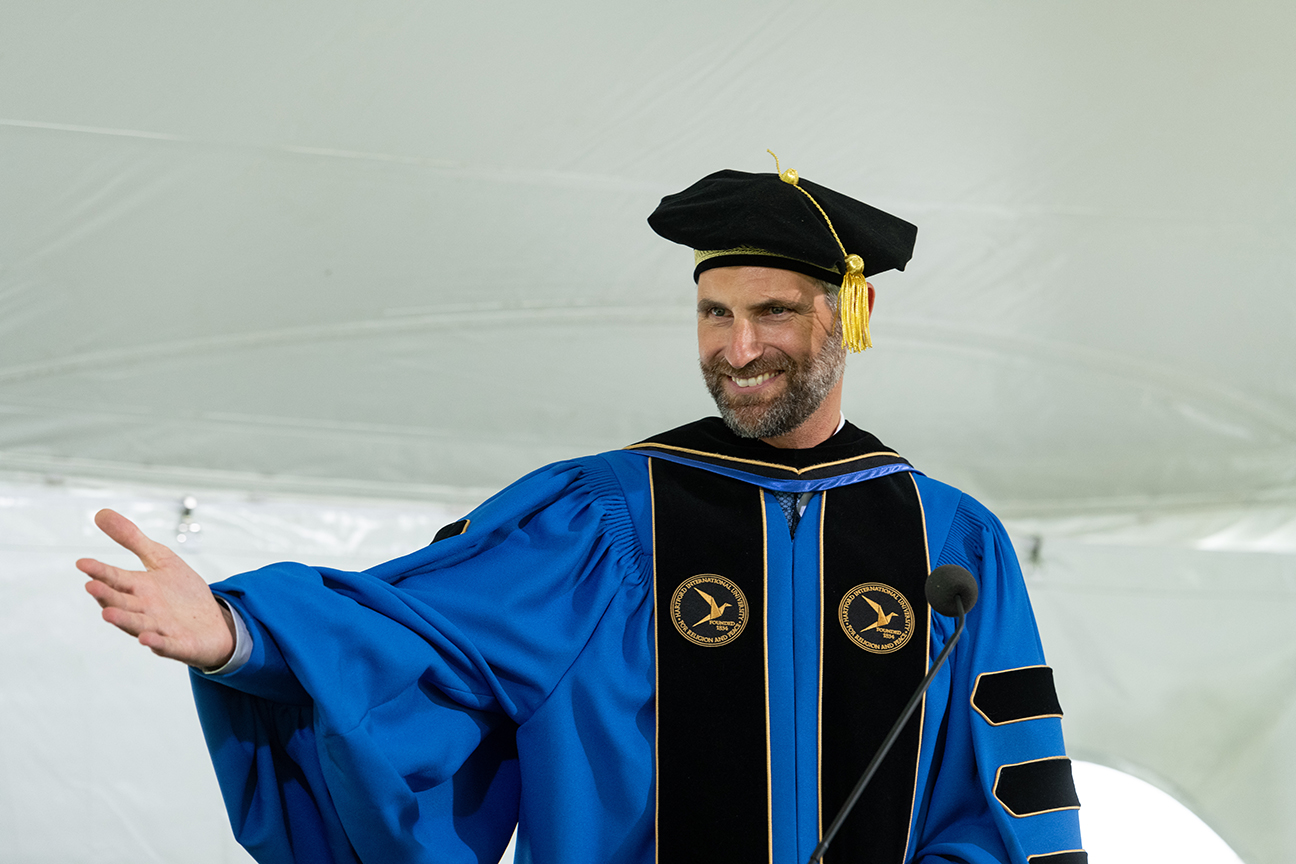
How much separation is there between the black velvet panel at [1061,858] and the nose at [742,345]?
1.01 meters

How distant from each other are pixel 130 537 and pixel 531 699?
2.54 feet

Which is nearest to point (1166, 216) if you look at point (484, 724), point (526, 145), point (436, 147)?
point (526, 145)

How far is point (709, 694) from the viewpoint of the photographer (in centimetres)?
212

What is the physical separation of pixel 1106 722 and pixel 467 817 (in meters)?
2.68

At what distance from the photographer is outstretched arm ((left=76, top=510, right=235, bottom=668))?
59.2 inches

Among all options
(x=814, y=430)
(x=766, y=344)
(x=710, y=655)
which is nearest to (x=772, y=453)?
(x=814, y=430)

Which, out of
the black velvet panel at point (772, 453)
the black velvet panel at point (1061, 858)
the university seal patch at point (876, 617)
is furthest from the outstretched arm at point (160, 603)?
the black velvet panel at point (1061, 858)

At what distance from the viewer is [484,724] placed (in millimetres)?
2049

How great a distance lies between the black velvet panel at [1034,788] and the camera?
206cm

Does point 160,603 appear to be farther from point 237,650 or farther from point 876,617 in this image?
point 876,617

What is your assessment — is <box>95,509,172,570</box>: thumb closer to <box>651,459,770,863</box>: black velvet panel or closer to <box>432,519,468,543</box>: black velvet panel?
<box>432,519,468,543</box>: black velvet panel

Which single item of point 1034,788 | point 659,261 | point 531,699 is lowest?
point 1034,788

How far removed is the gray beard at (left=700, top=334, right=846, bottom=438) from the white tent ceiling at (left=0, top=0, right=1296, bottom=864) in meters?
1.60

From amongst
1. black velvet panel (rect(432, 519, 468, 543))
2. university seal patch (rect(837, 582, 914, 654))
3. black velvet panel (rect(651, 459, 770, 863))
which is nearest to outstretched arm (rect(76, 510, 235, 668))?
black velvet panel (rect(432, 519, 468, 543))
